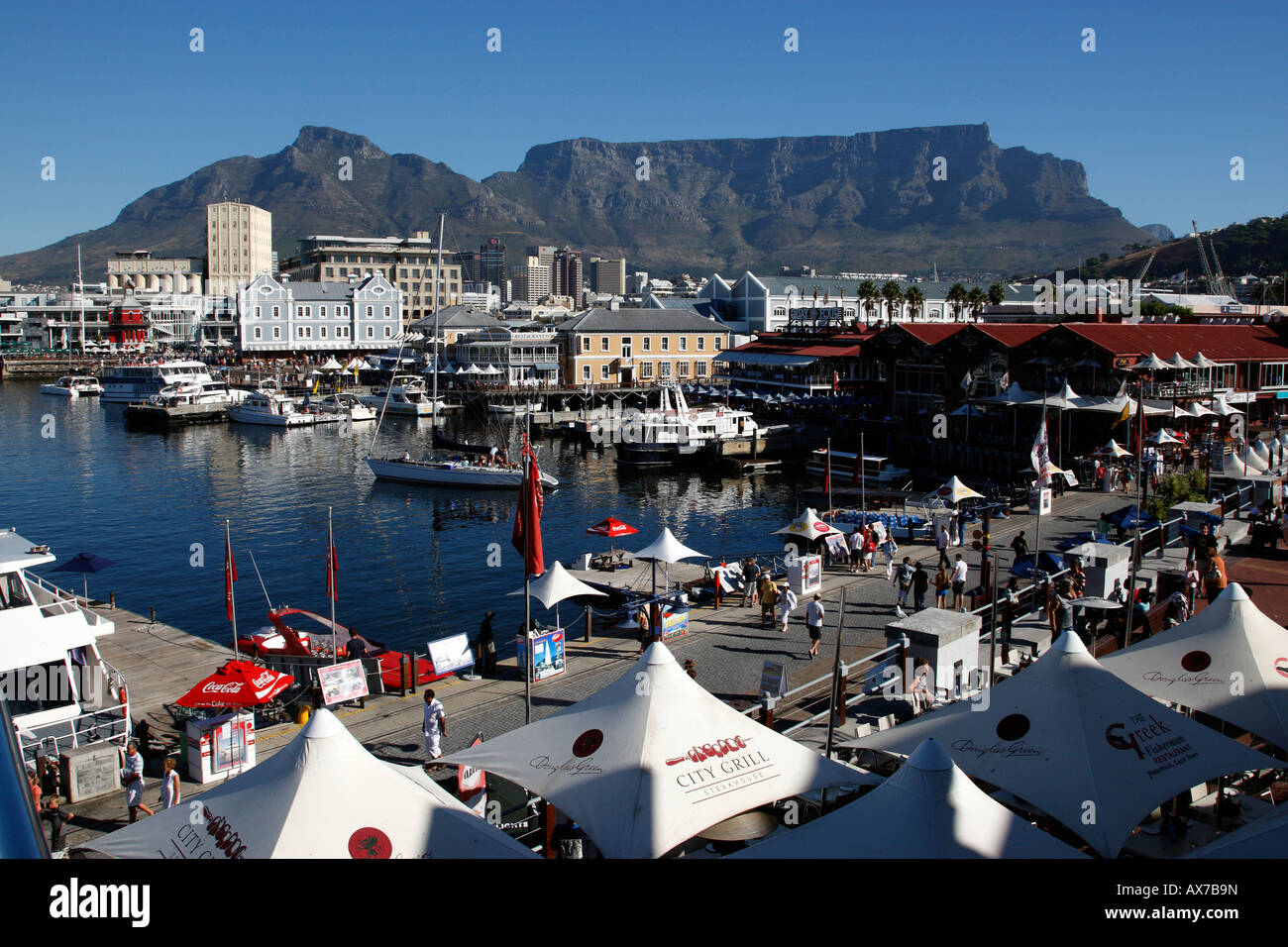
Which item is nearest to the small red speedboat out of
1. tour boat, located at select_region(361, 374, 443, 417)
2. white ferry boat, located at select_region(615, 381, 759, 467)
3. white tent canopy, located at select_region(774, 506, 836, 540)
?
white tent canopy, located at select_region(774, 506, 836, 540)

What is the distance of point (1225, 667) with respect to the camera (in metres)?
12.7

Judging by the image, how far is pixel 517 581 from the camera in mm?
34375

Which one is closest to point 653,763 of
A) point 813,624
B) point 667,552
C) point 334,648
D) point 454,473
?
point 813,624

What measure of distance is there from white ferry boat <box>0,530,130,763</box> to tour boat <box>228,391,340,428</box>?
219ft

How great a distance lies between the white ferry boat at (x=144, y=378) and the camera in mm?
94250

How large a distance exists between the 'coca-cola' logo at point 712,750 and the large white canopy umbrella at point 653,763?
0.01m

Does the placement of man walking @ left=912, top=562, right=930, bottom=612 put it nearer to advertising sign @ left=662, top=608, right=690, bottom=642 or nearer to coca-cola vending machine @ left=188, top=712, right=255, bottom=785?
advertising sign @ left=662, top=608, right=690, bottom=642

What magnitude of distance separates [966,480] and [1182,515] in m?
23.7

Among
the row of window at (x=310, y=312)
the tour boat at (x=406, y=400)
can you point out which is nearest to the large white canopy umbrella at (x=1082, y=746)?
the tour boat at (x=406, y=400)

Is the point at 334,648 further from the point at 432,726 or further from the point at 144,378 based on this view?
the point at 144,378

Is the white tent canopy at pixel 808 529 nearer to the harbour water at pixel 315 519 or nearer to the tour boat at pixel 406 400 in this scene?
the harbour water at pixel 315 519
